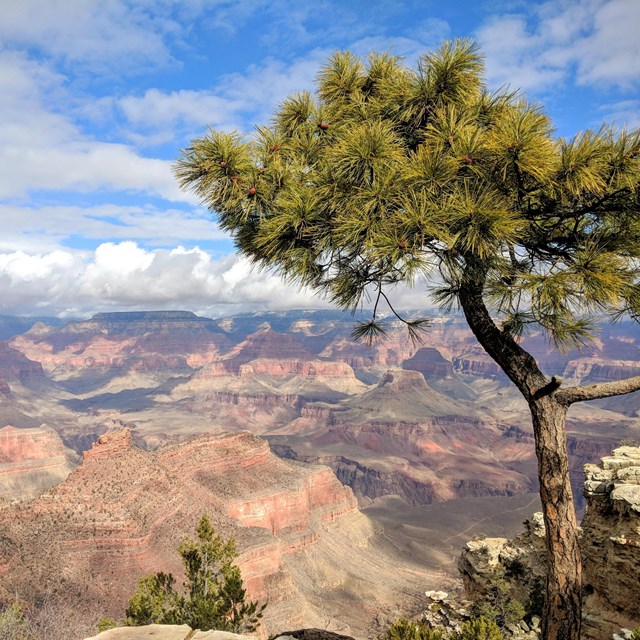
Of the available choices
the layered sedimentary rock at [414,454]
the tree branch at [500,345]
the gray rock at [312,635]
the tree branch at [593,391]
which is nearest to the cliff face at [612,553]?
the tree branch at [593,391]

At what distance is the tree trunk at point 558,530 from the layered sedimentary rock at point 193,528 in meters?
36.1

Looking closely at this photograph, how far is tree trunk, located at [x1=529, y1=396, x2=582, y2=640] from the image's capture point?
663 cm

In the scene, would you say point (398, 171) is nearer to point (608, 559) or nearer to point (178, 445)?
point (608, 559)

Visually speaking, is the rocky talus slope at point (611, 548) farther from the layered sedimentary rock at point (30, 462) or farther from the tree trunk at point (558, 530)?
the layered sedimentary rock at point (30, 462)

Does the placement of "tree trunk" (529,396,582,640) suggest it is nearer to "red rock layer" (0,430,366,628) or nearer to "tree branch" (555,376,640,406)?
"tree branch" (555,376,640,406)

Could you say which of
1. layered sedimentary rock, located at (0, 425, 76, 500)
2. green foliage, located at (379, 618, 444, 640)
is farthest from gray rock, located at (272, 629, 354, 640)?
layered sedimentary rock, located at (0, 425, 76, 500)

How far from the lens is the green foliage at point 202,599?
10.0m

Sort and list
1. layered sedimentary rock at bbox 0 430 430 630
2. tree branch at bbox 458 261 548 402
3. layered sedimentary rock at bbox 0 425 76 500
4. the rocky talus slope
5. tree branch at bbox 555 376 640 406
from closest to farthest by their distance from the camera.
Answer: tree branch at bbox 555 376 640 406 < tree branch at bbox 458 261 548 402 < the rocky talus slope < layered sedimentary rock at bbox 0 430 430 630 < layered sedimentary rock at bbox 0 425 76 500

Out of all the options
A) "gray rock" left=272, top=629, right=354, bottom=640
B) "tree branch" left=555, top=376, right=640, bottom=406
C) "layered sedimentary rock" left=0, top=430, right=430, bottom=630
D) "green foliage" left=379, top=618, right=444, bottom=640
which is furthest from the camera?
"layered sedimentary rock" left=0, top=430, right=430, bottom=630

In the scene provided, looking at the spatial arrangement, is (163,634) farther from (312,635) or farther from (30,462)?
(30,462)

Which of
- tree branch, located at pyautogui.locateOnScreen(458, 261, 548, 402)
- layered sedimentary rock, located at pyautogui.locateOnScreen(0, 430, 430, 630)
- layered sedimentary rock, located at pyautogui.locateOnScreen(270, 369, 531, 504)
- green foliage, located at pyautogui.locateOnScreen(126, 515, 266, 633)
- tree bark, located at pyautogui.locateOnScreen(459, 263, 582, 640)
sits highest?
tree branch, located at pyautogui.locateOnScreen(458, 261, 548, 402)

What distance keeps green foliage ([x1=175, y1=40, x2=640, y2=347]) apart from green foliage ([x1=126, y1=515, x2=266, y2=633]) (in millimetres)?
7513

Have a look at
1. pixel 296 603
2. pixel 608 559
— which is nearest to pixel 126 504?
pixel 296 603

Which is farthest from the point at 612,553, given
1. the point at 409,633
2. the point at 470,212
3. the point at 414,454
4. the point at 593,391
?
the point at 414,454
